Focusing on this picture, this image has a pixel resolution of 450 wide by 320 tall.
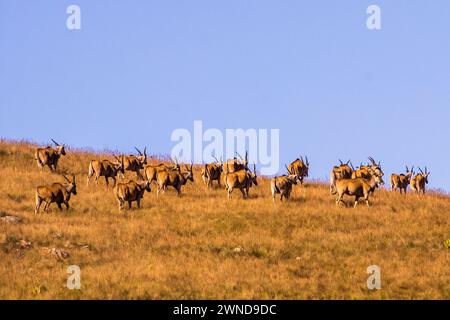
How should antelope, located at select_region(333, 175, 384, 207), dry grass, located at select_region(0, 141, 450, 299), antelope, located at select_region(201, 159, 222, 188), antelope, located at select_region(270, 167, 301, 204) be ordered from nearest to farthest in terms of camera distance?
dry grass, located at select_region(0, 141, 450, 299) < antelope, located at select_region(333, 175, 384, 207) < antelope, located at select_region(270, 167, 301, 204) < antelope, located at select_region(201, 159, 222, 188)

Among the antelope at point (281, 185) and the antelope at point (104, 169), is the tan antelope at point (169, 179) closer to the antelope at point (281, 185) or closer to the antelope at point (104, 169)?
the antelope at point (104, 169)

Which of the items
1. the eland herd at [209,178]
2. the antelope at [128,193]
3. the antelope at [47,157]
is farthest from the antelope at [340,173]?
the antelope at [47,157]

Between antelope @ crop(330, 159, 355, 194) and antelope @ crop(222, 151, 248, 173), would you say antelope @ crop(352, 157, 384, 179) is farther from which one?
antelope @ crop(222, 151, 248, 173)

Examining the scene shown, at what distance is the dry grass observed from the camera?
66.2ft

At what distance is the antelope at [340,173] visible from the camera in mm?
35062

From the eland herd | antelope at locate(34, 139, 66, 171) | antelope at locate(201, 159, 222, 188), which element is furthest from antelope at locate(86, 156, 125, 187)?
antelope at locate(201, 159, 222, 188)

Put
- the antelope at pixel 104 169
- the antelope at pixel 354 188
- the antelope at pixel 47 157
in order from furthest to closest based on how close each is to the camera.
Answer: the antelope at pixel 47 157
the antelope at pixel 104 169
the antelope at pixel 354 188

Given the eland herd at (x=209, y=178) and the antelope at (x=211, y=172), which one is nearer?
the eland herd at (x=209, y=178)

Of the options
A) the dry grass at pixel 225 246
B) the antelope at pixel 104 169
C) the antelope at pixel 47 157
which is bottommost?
the dry grass at pixel 225 246

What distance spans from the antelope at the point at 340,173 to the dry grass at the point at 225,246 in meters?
0.92

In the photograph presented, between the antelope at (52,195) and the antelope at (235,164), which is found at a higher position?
the antelope at (235,164)

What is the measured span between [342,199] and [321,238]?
6347 millimetres

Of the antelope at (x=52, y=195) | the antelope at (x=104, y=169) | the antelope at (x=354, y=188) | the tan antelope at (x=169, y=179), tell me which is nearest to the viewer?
the antelope at (x=52, y=195)

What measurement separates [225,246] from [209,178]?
10.4 m
